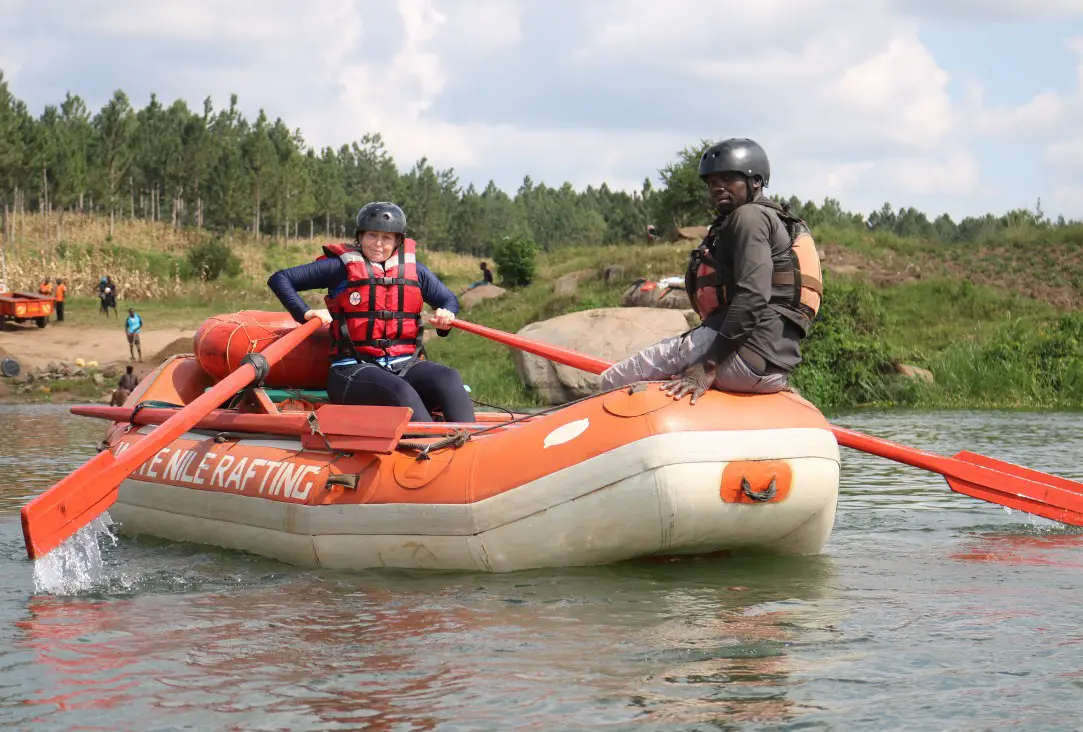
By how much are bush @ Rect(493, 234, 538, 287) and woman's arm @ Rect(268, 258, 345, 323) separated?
2720cm

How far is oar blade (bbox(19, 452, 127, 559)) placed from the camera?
5.84m

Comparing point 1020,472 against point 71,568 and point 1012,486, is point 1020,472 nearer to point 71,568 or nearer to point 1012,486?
point 1012,486

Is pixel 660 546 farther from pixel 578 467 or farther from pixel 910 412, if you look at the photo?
pixel 910 412

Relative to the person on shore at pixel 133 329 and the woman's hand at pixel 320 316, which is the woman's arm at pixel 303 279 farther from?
the person on shore at pixel 133 329

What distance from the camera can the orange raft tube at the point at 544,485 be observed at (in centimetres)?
549

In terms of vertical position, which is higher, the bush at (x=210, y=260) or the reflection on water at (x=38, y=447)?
the bush at (x=210, y=260)

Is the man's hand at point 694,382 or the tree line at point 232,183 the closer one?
the man's hand at point 694,382

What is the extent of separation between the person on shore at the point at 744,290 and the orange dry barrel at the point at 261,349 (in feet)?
8.37

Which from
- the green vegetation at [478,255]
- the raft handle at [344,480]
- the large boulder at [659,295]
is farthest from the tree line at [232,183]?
the raft handle at [344,480]

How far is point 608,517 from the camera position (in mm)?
5621

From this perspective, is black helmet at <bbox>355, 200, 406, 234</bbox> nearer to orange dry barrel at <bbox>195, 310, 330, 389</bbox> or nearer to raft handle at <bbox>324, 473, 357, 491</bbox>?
orange dry barrel at <bbox>195, 310, 330, 389</bbox>

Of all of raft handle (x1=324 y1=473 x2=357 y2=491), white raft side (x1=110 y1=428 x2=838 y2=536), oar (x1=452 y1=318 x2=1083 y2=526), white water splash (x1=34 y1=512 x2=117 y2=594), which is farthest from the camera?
oar (x1=452 y1=318 x2=1083 y2=526)

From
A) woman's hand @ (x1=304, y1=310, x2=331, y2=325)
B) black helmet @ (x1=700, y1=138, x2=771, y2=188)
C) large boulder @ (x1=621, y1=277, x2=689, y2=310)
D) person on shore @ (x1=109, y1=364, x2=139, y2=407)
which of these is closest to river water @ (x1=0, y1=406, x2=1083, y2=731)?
woman's hand @ (x1=304, y1=310, x2=331, y2=325)

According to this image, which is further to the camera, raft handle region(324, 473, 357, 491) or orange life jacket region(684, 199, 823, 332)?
raft handle region(324, 473, 357, 491)
